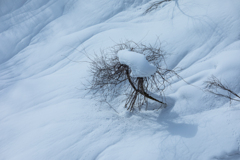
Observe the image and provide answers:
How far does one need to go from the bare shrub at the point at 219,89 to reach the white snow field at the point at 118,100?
0.10 meters

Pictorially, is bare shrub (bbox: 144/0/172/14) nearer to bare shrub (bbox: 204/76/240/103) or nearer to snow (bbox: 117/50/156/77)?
bare shrub (bbox: 204/76/240/103)

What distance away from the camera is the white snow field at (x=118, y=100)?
9.84 ft

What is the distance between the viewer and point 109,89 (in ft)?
12.8

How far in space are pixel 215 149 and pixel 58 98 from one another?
3615 mm

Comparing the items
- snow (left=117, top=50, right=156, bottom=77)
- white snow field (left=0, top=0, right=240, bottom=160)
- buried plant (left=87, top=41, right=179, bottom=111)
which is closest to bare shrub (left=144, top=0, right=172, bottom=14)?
white snow field (left=0, top=0, right=240, bottom=160)

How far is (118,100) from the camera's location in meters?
3.82

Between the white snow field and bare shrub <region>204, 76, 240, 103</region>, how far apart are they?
0.34ft

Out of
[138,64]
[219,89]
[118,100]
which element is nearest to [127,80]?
[118,100]

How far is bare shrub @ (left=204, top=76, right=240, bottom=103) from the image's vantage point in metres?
3.23

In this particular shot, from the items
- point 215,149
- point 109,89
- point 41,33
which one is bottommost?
point 215,149

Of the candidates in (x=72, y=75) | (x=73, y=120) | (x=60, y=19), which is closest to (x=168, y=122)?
(x=73, y=120)

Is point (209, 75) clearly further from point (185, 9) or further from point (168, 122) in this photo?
point (185, 9)

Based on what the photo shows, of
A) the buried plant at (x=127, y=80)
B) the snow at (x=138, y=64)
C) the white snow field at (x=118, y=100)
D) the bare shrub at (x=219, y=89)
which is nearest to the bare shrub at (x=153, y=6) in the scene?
the white snow field at (x=118, y=100)

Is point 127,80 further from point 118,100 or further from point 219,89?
point 219,89
